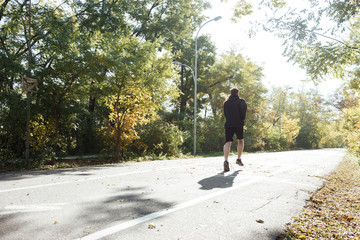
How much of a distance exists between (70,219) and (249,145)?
2366 cm

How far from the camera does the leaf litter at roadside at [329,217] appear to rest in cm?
264

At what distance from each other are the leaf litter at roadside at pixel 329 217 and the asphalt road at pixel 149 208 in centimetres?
14

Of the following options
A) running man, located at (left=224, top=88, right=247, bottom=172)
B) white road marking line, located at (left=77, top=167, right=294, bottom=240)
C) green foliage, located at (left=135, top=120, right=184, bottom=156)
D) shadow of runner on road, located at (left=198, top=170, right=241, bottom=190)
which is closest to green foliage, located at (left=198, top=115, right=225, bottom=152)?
green foliage, located at (left=135, top=120, right=184, bottom=156)

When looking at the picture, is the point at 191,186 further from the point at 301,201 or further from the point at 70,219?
the point at 70,219

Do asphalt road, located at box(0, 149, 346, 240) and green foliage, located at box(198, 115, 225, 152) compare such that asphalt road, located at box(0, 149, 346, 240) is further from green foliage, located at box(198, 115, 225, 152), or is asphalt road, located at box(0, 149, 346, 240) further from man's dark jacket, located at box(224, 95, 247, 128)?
green foliage, located at box(198, 115, 225, 152)

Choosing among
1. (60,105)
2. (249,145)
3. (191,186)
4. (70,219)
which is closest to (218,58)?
(249,145)

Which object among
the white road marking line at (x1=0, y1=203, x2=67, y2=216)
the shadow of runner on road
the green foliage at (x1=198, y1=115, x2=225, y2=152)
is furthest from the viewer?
the green foliage at (x1=198, y1=115, x2=225, y2=152)

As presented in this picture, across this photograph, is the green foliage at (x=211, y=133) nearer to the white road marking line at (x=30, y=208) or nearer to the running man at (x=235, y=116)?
the running man at (x=235, y=116)

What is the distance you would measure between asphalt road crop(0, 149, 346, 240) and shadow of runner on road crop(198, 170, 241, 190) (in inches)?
0.7

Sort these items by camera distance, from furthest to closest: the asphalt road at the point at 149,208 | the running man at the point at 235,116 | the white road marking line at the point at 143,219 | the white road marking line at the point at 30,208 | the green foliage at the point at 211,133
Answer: the green foliage at the point at 211,133
the running man at the point at 235,116
the white road marking line at the point at 30,208
the asphalt road at the point at 149,208
the white road marking line at the point at 143,219

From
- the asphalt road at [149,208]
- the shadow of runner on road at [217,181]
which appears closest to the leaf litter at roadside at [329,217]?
the asphalt road at [149,208]

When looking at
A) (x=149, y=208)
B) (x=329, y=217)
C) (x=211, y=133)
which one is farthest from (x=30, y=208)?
(x=211, y=133)

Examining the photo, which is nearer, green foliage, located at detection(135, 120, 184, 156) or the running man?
the running man

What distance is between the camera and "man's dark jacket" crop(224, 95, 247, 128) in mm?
6465
